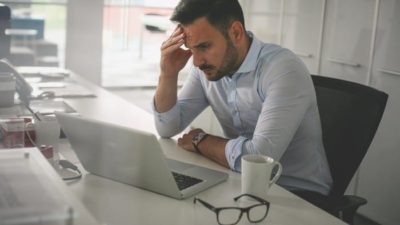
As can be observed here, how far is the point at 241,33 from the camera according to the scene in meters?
1.56

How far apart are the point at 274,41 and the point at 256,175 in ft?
6.75

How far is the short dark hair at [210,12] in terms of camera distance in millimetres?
1473

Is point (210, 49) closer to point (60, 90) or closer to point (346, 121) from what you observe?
point (346, 121)

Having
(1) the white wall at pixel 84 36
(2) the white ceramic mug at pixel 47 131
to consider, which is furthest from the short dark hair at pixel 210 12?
(1) the white wall at pixel 84 36

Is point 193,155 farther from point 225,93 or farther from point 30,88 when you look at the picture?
point 30,88

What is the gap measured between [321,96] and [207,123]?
195 centimetres

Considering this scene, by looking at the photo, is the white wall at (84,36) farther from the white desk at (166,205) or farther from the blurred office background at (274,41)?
the white desk at (166,205)

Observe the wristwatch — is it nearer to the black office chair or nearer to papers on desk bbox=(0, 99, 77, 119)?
the black office chair

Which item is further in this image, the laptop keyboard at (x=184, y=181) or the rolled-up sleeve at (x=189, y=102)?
the rolled-up sleeve at (x=189, y=102)

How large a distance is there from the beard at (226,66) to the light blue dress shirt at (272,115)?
30 millimetres

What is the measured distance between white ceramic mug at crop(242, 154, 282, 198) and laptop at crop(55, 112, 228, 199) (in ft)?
0.35

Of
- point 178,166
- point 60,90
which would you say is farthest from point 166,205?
point 60,90

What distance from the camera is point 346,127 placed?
58.4 inches

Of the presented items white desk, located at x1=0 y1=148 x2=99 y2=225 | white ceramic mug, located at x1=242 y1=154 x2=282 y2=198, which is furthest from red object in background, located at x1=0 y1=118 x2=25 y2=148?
white ceramic mug, located at x1=242 y1=154 x2=282 y2=198
